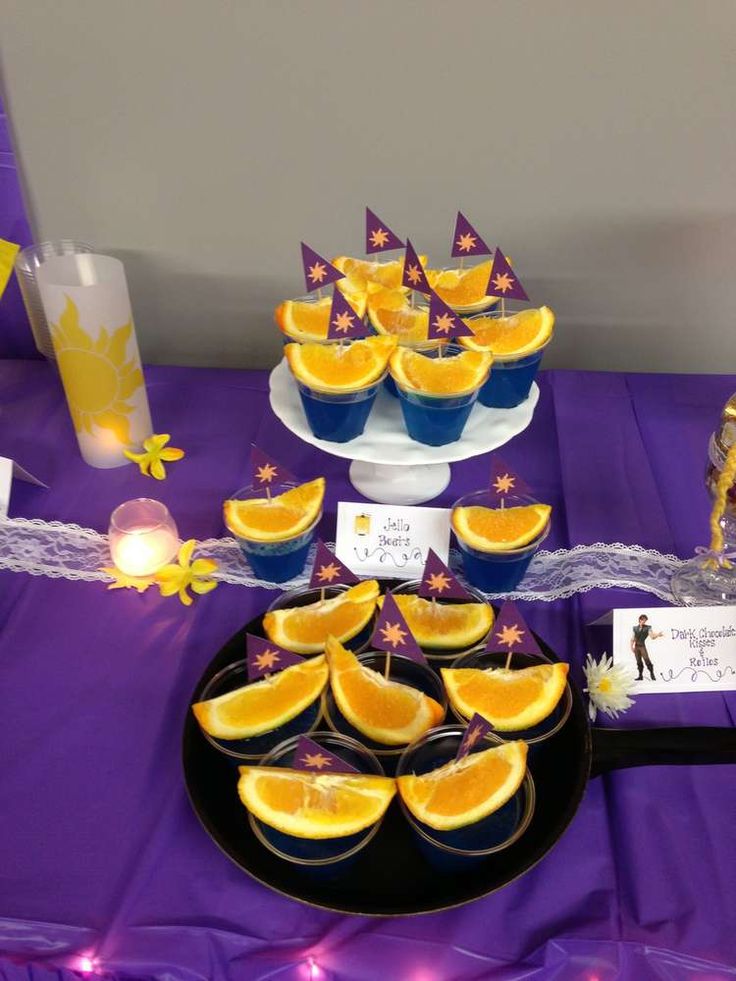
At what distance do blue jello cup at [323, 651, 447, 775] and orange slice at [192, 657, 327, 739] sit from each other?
0.03 meters

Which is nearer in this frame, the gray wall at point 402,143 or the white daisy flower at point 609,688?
the white daisy flower at point 609,688

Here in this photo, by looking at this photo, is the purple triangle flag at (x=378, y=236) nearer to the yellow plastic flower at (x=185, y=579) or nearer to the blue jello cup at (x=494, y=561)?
the blue jello cup at (x=494, y=561)

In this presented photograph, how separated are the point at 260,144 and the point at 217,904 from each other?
115cm

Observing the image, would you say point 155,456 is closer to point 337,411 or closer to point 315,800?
point 337,411

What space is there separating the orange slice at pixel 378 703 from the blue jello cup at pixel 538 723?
0.12 ft

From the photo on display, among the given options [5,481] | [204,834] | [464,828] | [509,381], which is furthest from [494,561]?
[5,481]

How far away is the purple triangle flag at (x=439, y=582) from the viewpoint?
852mm

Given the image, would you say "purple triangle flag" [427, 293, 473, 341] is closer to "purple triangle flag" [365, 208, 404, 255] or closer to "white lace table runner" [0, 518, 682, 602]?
"purple triangle flag" [365, 208, 404, 255]

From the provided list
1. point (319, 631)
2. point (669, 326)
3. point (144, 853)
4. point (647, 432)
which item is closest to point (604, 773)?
point (319, 631)

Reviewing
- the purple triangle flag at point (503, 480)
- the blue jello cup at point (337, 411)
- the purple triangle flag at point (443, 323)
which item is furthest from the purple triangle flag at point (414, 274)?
the purple triangle flag at point (503, 480)

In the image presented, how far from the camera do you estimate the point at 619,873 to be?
740mm

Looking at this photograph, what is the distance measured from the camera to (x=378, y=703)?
80 centimetres

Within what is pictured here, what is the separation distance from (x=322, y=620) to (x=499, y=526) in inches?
10.3

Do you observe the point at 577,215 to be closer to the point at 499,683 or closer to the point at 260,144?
the point at 260,144
